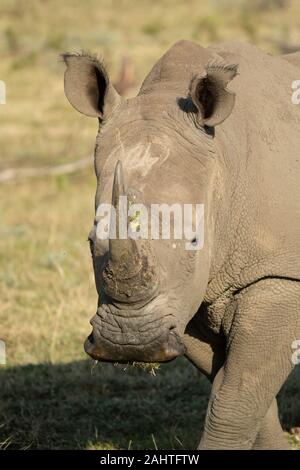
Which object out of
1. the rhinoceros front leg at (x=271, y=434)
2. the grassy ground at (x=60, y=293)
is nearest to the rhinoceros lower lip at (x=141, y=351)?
the rhinoceros front leg at (x=271, y=434)

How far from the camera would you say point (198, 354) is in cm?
532

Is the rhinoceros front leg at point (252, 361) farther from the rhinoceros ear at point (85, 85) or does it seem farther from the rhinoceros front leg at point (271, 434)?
the rhinoceros ear at point (85, 85)

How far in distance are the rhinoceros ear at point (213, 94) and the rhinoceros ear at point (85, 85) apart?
410 millimetres

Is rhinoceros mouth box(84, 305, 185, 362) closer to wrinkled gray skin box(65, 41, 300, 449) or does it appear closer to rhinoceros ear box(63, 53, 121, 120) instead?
wrinkled gray skin box(65, 41, 300, 449)

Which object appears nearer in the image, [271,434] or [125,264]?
[125,264]

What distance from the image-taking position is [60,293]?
8930 mm

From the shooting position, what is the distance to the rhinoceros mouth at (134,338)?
4.05 m

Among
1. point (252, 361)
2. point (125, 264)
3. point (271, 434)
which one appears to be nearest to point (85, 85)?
point (125, 264)

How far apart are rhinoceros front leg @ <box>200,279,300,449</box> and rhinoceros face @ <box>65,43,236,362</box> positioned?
0.37 meters

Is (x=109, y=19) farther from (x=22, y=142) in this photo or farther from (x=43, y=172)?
(x=43, y=172)

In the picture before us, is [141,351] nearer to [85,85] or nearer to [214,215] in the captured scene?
[214,215]

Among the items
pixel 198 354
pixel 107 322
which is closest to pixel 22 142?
pixel 198 354

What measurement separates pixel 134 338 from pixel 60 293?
4.93 meters
